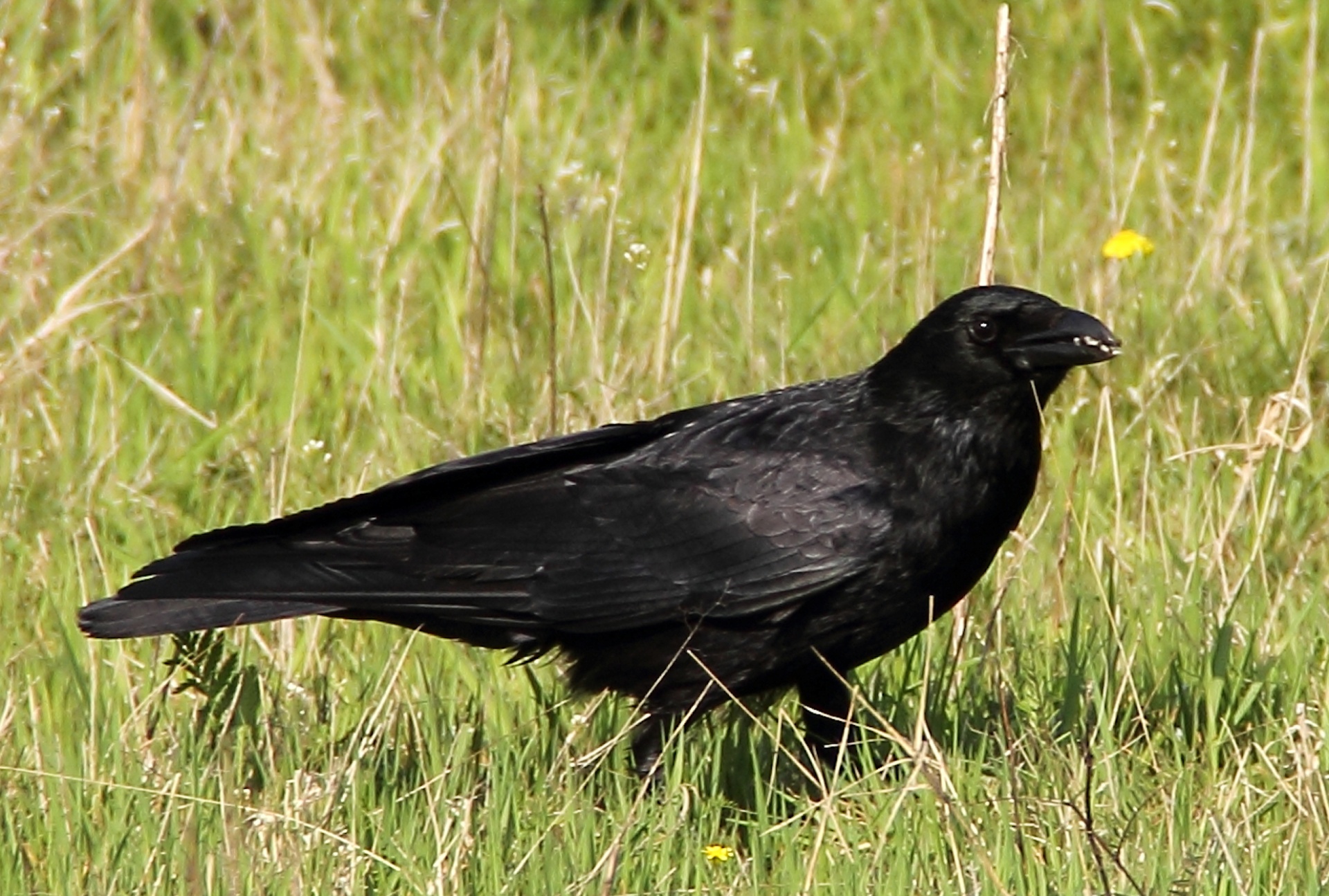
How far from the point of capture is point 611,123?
7.38m

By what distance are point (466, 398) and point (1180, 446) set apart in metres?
1.90

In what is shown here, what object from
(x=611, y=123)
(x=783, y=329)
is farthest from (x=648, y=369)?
(x=611, y=123)

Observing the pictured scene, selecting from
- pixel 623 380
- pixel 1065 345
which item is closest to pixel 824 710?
pixel 1065 345

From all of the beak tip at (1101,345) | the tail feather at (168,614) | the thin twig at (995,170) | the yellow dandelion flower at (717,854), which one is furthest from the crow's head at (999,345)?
the tail feather at (168,614)

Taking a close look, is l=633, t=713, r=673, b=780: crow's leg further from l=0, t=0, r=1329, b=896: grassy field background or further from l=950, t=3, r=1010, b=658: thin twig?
l=950, t=3, r=1010, b=658: thin twig

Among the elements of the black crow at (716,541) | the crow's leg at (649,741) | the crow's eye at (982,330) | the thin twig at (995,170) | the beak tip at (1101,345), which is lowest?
the crow's leg at (649,741)

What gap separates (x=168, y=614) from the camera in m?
3.80

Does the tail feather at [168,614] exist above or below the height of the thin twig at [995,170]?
below

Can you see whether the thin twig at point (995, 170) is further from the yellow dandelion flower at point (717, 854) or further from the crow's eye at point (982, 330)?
the yellow dandelion flower at point (717, 854)

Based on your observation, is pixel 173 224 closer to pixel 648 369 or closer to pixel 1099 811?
pixel 648 369

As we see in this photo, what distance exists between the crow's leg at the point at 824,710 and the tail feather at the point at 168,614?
3.43 ft

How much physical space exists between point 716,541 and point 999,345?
699 millimetres

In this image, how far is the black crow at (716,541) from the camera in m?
3.98

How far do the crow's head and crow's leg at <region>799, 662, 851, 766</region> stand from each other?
2.10 ft
